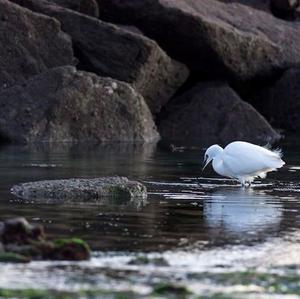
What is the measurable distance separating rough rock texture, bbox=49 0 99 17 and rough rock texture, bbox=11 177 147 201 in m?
16.6

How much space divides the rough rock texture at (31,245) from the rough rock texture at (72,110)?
49.7ft

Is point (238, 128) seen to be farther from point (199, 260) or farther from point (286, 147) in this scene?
point (199, 260)

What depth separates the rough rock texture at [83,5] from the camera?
30750mm

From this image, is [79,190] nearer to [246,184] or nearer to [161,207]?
[161,207]

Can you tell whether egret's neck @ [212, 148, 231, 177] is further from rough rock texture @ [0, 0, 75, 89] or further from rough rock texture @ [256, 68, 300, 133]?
rough rock texture @ [256, 68, 300, 133]

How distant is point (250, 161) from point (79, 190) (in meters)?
3.75

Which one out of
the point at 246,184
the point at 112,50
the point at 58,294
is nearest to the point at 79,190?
the point at 246,184

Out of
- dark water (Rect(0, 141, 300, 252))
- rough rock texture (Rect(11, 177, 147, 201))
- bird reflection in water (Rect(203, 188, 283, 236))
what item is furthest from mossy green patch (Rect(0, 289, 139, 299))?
rough rock texture (Rect(11, 177, 147, 201))

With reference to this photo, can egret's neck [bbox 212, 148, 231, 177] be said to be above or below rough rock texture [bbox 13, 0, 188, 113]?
below

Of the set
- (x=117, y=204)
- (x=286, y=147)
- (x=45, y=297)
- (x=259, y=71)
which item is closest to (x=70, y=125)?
(x=286, y=147)

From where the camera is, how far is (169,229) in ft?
39.1

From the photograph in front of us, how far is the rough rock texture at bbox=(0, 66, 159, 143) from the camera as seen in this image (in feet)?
82.9

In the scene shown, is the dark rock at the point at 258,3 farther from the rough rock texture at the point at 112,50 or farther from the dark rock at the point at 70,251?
the dark rock at the point at 70,251

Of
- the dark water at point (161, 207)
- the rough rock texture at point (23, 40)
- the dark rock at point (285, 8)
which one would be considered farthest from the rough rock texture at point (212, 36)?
the dark water at point (161, 207)
